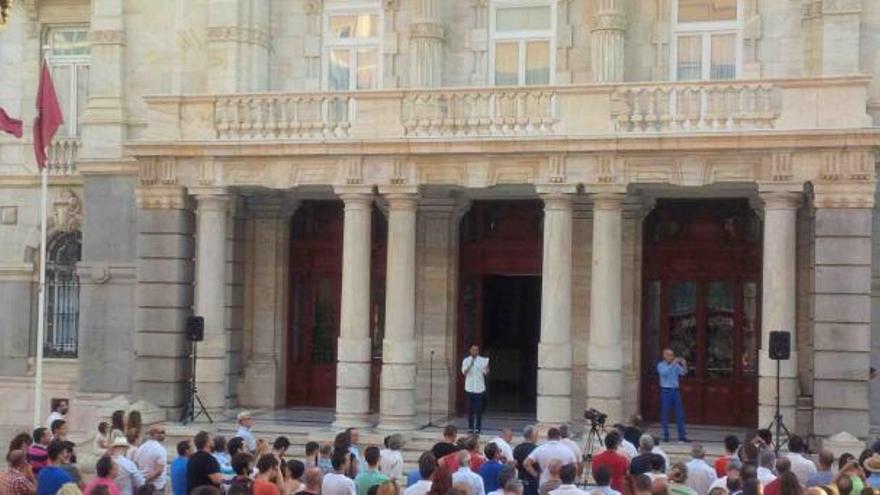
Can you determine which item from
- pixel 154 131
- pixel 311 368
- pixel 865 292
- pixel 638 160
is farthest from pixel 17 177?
pixel 865 292

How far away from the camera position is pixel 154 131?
25641mm

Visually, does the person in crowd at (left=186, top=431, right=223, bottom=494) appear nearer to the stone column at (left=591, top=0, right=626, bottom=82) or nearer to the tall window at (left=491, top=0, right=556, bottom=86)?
the stone column at (left=591, top=0, right=626, bottom=82)

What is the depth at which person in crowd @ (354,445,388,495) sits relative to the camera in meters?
13.5

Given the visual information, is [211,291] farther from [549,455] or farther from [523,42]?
[549,455]

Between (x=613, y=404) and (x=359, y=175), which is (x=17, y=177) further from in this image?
(x=613, y=404)

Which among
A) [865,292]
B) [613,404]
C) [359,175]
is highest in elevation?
[359,175]

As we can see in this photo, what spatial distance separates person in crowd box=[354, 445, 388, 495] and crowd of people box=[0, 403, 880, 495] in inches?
0.4

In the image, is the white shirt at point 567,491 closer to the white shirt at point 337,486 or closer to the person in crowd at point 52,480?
the white shirt at point 337,486

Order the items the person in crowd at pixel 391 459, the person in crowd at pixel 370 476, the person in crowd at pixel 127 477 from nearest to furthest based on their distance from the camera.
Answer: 1. the person in crowd at pixel 370 476
2. the person in crowd at pixel 127 477
3. the person in crowd at pixel 391 459

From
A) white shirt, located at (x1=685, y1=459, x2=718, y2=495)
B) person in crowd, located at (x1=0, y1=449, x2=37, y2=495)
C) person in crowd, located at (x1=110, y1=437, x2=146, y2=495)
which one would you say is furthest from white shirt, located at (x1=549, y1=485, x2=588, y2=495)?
person in crowd, located at (x1=0, y1=449, x2=37, y2=495)

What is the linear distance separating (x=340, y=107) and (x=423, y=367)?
596 cm

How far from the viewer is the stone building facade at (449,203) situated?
73.9 feet

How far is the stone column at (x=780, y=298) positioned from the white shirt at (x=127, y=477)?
12.2 metres

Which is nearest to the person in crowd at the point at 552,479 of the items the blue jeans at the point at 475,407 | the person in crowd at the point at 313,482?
the person in crowd at the point at 313,482
